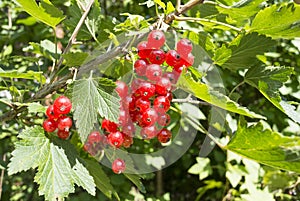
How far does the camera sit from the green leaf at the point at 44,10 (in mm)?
956

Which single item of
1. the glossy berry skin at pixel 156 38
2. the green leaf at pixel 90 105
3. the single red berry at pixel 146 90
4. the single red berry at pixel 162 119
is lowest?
the single red berry at pixel 162 119

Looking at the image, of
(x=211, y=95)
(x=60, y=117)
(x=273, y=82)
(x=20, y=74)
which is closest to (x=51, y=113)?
(x=60, y=117)

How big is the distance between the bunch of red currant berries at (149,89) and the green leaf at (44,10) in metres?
0.25

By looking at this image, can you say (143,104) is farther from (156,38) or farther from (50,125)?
(50,125)

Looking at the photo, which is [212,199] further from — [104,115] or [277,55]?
[104,115]

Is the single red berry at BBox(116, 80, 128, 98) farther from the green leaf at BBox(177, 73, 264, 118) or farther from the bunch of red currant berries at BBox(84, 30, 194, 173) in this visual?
the green leaf at BBox(177, 73, 264, 118)

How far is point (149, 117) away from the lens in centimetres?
85

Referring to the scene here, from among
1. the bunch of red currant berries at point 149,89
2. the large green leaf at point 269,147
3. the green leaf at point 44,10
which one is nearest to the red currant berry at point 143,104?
the bunch of red currant berries at point 149,89

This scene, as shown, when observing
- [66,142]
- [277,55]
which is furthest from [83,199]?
[277,55]

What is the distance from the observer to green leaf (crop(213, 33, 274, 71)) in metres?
0.94

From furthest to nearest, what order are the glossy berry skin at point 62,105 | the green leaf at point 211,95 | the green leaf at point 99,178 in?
the green leaf at point 99,178
the glossy berry skin at point 62,105
the green leaf at point 211,95

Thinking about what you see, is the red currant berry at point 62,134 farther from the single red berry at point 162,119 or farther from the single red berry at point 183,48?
the single red berry at point 183,48

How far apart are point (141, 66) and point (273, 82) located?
0.30m

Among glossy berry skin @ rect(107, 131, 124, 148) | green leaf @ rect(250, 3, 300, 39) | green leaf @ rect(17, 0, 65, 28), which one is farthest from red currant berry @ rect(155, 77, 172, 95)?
green leaf @ rect(17, 0, 65, 28)
